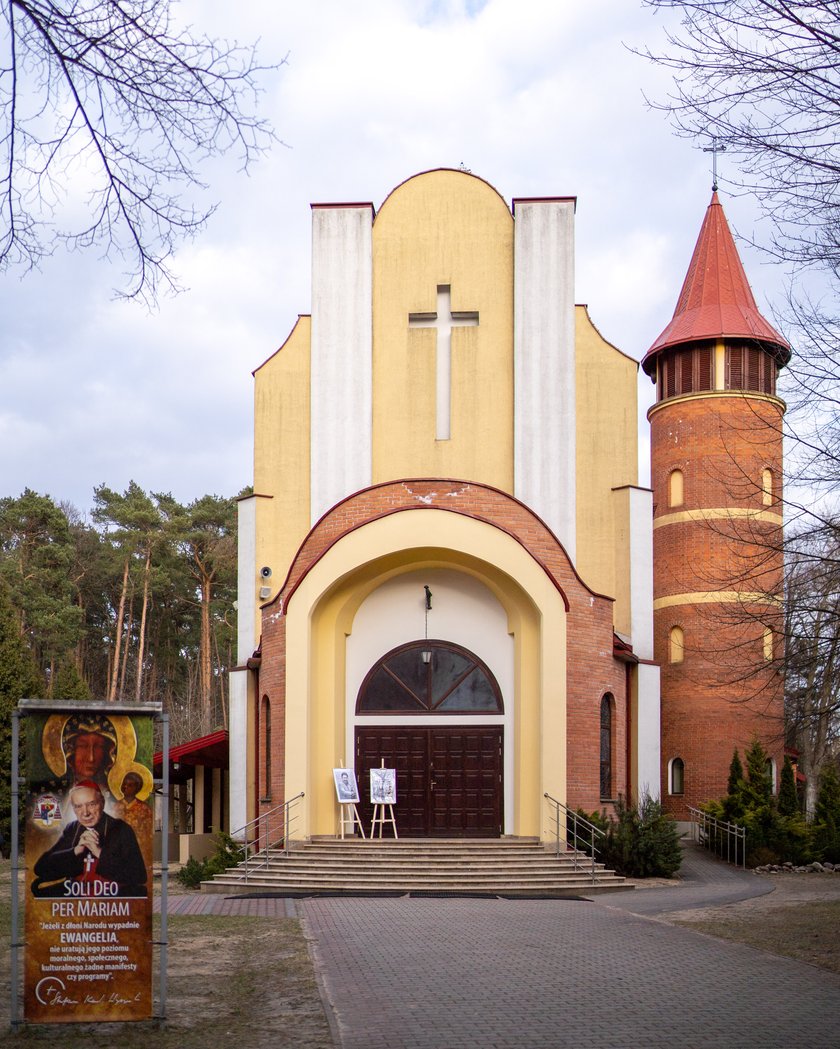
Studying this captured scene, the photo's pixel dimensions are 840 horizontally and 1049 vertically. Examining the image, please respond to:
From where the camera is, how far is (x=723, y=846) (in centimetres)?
2716

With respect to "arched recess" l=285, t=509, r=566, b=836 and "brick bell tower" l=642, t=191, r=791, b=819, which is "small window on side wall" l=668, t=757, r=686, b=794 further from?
"arched recess" l=285, t=509, r=566, b=836

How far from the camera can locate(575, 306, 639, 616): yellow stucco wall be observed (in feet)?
88.0

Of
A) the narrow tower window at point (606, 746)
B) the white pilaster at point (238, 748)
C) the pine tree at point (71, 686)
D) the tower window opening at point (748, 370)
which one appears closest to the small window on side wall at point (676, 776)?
the narrow tower window at point (606, 746)

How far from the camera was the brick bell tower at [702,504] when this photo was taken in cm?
3191

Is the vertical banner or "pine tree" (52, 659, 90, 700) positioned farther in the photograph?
"pine tree" (52, 659, 90, 700)

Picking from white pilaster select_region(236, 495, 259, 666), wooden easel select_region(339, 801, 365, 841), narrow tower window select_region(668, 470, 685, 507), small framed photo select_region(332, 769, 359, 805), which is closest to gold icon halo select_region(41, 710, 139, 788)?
small framed photo select_region(332, 769, 359, 805)

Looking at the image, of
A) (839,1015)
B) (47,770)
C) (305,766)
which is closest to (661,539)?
(305,766)

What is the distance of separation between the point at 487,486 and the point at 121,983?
15.5 meters

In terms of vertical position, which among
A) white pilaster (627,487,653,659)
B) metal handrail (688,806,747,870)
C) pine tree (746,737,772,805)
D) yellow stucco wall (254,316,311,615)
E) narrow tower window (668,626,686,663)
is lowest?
metal handrail (688,806,747,870)

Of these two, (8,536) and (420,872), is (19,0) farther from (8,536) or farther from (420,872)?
(8,536)

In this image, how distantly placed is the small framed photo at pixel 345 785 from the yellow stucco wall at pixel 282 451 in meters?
5.40

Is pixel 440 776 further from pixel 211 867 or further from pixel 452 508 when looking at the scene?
pixel 452 508

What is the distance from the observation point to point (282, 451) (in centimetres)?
2739

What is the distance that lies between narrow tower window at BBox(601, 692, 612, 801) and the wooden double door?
6.58 feet
